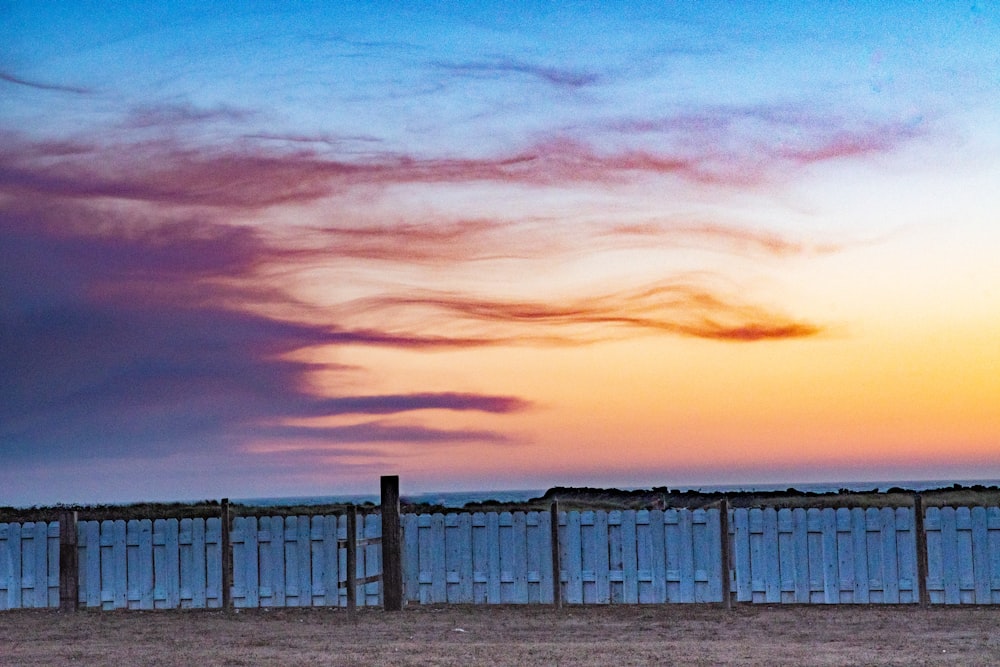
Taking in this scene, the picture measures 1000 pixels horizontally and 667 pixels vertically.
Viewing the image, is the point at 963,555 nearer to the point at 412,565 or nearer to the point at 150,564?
the point at 412,565

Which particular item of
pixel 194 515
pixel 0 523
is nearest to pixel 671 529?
pixel 194 515

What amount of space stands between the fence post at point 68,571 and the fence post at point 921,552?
1329cm

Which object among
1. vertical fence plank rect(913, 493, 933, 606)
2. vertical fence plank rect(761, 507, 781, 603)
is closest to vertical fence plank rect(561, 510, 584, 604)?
vertical fence plank rect(761, 507, 781, 603)

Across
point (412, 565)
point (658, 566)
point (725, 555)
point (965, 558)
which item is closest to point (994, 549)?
point (965, 558)

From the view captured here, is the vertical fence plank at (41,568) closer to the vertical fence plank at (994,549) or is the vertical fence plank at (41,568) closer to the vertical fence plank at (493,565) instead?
the vertical fence plank at (493,565)

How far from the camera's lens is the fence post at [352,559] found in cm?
1939

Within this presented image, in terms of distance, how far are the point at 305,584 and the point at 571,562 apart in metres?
4.27

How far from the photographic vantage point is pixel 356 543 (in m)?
20.1

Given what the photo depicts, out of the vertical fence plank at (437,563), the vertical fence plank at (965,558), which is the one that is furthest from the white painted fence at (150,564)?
the vertical fence plank at (965,558)

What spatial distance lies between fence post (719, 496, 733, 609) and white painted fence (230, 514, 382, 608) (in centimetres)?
538

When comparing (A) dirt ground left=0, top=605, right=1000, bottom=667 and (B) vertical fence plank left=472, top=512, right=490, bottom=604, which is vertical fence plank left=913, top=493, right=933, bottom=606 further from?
(B) vertical fence plank left=472, top=512, right=490, bottom=604

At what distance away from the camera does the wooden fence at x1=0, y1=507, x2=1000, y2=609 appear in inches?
770

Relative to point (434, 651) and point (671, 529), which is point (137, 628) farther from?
point (671, 529)

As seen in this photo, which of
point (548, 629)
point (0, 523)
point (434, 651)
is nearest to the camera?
point (434, 651)
